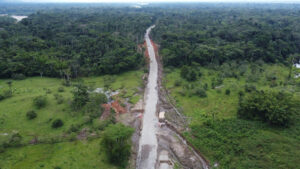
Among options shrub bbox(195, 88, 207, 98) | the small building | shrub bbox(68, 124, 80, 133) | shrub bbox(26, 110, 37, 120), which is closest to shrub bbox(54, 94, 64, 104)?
shrub bbox(26, 110, 37, 120)

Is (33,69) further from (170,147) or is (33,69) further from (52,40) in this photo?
(170,147)

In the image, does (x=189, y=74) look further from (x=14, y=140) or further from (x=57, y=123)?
(x=14, y=140)

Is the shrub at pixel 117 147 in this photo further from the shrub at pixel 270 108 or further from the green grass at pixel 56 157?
the shrub at pixel 270 108

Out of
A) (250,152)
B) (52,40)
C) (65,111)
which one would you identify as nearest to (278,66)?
(250,152)

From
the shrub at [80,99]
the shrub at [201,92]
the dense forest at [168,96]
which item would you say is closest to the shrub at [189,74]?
the dense forest at [168,96]

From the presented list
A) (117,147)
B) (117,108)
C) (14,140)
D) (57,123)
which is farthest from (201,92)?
(14,140)

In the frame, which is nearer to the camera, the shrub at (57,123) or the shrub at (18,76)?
the shrub at (57,123)
